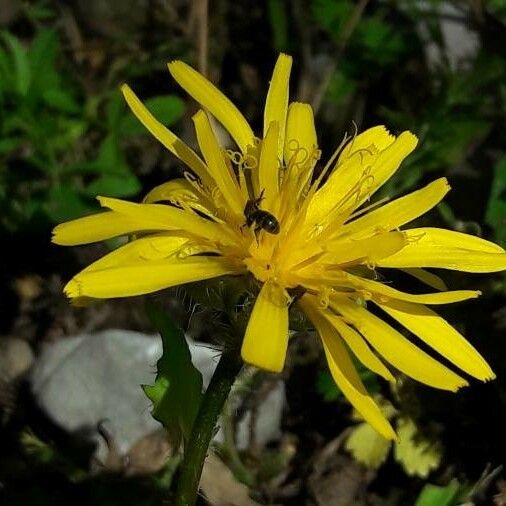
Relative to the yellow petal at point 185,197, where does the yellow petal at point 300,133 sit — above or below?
above

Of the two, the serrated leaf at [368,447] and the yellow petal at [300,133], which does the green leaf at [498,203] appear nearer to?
the serrated leaf at [368,447]

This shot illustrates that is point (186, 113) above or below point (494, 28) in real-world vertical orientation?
→ below

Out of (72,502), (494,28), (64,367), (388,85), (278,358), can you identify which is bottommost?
(72,502)

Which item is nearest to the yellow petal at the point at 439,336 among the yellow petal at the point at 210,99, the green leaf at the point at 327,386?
the yellow petal at the point at 210,99

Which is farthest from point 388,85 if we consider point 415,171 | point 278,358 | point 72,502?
point 278,358

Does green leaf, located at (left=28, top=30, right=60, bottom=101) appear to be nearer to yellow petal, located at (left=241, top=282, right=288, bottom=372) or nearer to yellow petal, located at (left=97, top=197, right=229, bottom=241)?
yellow petal, located at (left=97, top=197, right=229, bottom=241)

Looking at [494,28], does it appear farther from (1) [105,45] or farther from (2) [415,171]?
(1) [105,45]
